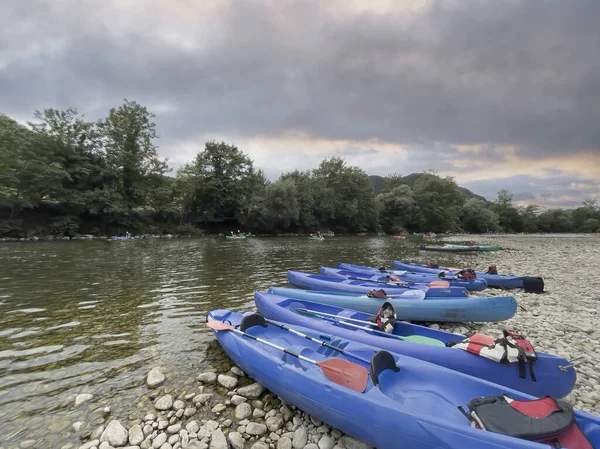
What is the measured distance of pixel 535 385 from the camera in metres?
3.57

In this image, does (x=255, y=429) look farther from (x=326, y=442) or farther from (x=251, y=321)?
(x=251, y=321)

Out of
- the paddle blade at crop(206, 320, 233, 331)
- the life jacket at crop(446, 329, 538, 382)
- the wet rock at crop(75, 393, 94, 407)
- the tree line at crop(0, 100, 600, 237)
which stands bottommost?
the wet rock at crop(75, 393, 94, 407)

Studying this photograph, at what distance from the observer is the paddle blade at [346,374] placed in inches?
132

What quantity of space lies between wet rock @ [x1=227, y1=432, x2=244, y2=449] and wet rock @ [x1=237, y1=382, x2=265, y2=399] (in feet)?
2.53

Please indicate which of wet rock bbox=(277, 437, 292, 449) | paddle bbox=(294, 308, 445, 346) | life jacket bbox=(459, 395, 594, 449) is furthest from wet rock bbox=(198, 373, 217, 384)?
life jacket bbox=(459, 395, 594, 449)

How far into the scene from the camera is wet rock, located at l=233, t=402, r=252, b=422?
3.71m

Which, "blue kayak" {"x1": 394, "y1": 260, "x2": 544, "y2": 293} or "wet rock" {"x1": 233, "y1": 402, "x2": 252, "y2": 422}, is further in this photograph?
"blue kayak" {"x1": 394, "y1": 260, "x2": 544, "y2": 293}

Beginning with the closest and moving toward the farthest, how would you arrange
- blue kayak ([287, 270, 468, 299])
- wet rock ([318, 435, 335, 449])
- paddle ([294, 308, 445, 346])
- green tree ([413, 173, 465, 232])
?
wet rock ([318, 435, 335, 449])
paddle ([294, 308, 445, 346])
blue kayak ([287, 270, 468, 299])
green tree ([413, 173, 465, 232])

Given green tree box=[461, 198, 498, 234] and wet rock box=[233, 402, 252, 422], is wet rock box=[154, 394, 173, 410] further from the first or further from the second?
green tree box=[461, 198, 498, 234]

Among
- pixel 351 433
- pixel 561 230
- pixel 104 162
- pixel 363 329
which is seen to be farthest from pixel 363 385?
pixel 561 230

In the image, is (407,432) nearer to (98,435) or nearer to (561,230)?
(98,435)

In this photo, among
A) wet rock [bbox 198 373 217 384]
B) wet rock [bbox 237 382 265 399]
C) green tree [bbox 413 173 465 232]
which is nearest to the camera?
wet rock [bbox 237 382 265 399]

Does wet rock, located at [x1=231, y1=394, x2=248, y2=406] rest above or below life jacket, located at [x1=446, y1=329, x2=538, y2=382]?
below

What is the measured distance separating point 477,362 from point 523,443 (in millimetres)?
1921
